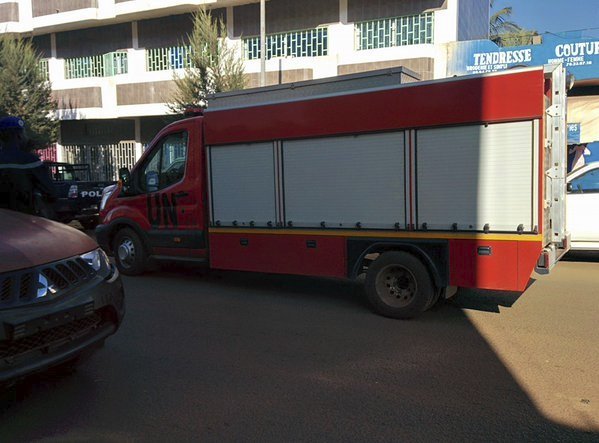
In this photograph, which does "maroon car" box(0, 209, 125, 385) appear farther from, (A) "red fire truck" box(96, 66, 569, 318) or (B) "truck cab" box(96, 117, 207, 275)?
(B) "truck cab" box(96, 117, 207, 275)

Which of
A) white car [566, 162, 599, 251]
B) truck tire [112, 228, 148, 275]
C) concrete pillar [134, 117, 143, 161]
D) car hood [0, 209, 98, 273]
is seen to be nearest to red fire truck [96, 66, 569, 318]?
truck tire [112, 228, 148, 275]

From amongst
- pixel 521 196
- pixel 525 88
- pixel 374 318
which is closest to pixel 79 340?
pixel 374 318

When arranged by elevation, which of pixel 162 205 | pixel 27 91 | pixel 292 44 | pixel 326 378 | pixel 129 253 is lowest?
pixel 326 378

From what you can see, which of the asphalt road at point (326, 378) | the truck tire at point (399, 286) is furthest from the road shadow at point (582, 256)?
the truck tire at point (399, 286)

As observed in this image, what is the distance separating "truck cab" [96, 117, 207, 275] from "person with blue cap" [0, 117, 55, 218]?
2.29m

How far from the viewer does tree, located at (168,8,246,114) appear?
765 inches

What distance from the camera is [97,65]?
81.7ft

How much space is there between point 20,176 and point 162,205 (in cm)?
267

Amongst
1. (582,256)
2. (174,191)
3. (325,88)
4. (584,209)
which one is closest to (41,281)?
(325,88)

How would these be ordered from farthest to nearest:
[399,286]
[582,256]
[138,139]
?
[138,139], [582,256], [399,286]

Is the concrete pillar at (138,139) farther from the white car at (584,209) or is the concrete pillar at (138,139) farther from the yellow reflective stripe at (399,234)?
the white car at (584,209)

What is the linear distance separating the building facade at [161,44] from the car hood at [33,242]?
16472mm

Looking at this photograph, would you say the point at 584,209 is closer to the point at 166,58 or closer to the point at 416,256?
the point at 416,256

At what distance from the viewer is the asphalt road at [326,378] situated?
3295 millimetres
